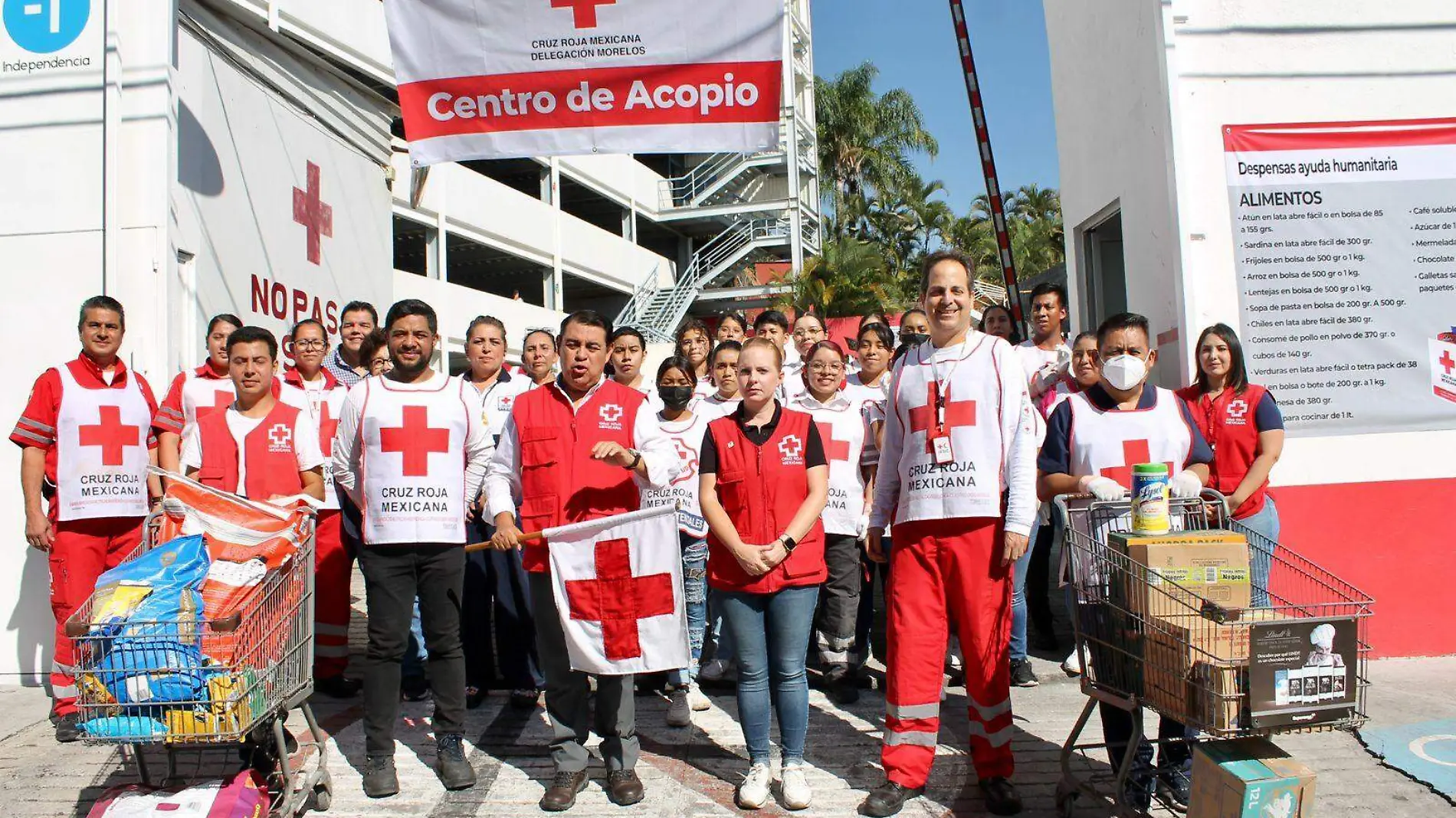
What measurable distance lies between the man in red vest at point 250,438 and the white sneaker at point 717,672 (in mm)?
2397

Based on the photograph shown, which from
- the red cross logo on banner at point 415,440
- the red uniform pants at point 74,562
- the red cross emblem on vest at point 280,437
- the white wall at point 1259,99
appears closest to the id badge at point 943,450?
the red cross logo on banner at point 415,440

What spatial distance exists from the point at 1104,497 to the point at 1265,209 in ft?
10.4

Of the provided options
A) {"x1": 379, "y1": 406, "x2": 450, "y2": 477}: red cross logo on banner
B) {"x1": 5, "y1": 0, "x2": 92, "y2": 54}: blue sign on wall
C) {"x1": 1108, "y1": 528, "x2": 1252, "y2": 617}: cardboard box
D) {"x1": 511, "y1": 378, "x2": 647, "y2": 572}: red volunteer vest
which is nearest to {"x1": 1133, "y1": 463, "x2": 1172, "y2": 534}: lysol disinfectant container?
{"x1": 1108, "y1": 528, "x2": 1252, "y2": 617}: cardboard box

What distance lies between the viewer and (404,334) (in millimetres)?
4258

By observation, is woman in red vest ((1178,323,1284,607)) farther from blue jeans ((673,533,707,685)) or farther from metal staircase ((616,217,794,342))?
metal staircase ((616,217,794,342))

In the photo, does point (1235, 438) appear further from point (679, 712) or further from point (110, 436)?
point (110, 436)

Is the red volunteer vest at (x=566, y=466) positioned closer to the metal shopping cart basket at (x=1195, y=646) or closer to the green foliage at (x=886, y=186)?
the metal shopping cart basket at (x=1195, y=646)

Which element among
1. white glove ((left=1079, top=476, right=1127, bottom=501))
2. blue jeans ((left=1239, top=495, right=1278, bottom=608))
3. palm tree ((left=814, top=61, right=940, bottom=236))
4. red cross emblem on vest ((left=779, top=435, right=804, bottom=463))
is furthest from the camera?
palm tree ((left=814, top=61, right=940, bottom=236))

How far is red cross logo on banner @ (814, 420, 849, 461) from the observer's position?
5371 millimetres

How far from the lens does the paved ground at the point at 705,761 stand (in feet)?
13.2

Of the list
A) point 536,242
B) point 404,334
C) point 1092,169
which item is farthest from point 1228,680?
point 536,242

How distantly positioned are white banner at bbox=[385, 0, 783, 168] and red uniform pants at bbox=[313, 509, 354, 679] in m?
2.32

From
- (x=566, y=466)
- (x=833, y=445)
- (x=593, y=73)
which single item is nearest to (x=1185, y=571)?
(x=833, y=445)

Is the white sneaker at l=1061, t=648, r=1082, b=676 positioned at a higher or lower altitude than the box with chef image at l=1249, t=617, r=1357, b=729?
lower
